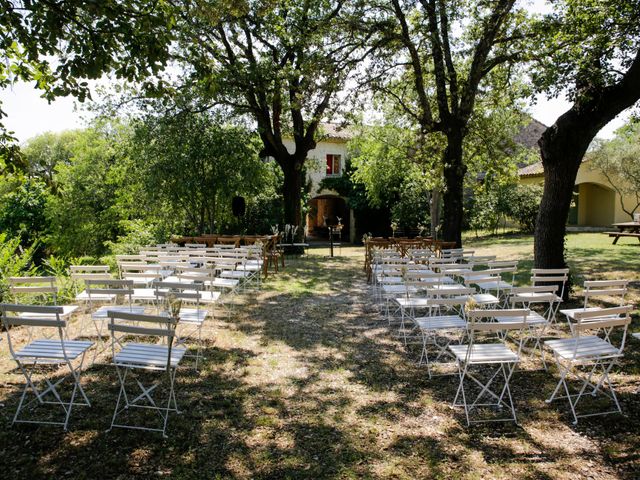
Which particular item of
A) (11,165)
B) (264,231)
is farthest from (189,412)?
(264,231)

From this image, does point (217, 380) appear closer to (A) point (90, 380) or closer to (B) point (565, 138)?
(A) point (90, 380)

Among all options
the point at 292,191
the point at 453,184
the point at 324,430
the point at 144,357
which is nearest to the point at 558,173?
the point at 453,184

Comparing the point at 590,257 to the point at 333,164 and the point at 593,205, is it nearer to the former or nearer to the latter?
the point at 593,205

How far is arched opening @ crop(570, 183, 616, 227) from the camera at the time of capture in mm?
26969

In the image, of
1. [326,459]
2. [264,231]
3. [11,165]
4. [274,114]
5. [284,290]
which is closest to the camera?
[326,459]

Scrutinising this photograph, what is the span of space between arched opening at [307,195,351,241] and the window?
84.8 inches

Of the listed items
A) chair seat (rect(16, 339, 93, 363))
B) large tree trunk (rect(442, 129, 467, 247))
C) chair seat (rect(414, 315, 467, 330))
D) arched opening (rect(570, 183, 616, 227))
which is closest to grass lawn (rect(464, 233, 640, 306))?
large tree trunk (rect(442, 129, 467, 247))

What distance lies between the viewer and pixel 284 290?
10.4 meters

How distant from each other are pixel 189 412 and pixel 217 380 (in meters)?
0.78

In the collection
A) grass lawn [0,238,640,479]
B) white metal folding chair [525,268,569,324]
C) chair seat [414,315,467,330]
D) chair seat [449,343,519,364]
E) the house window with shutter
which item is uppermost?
the house window with shutter

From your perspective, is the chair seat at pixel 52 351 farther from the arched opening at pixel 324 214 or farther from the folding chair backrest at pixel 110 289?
the arched opening at pixel 324 214

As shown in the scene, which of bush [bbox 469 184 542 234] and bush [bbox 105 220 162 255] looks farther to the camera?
bush [bbox 469 184 542 234]

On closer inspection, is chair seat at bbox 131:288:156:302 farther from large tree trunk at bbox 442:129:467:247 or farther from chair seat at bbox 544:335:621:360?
large tree trunk at bbox 442:129:467:247

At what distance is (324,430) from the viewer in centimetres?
386
